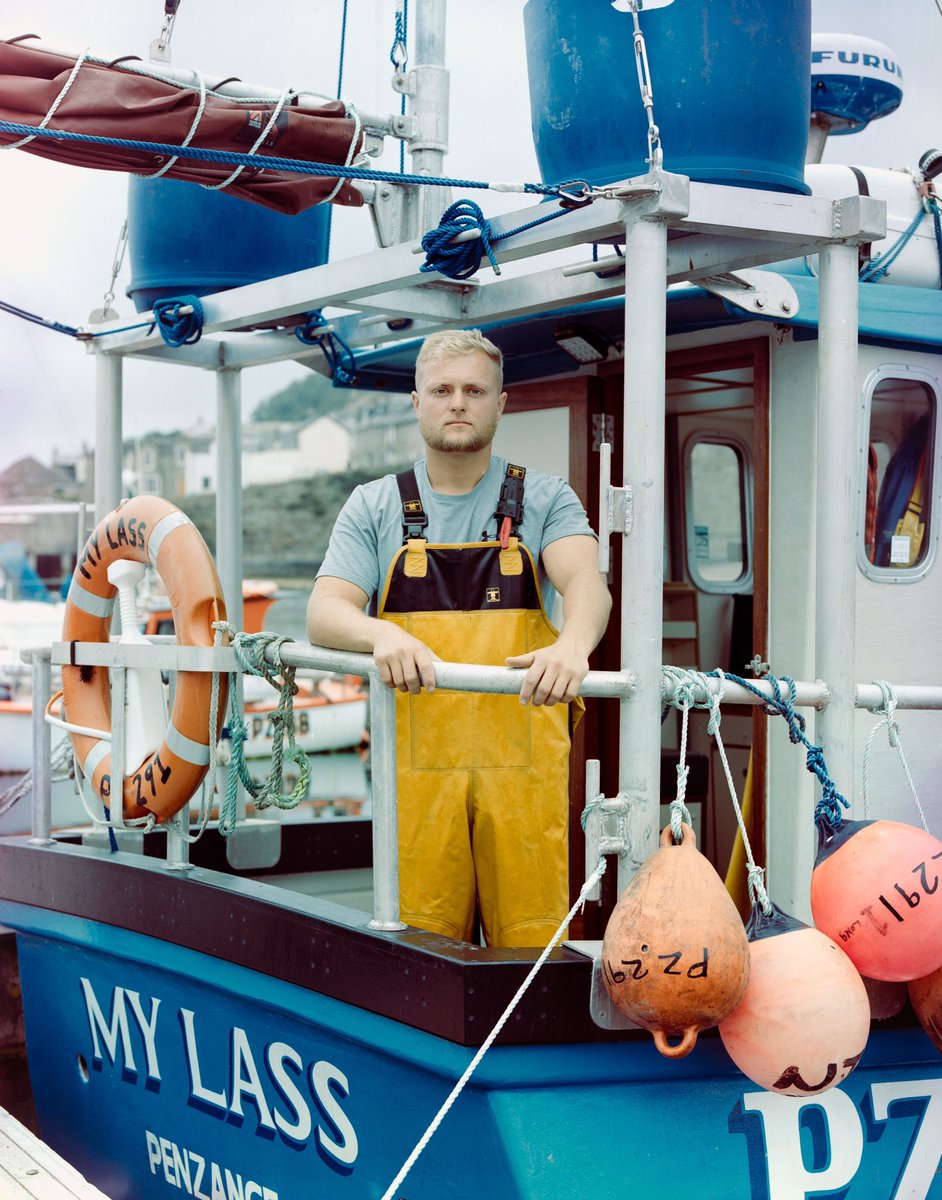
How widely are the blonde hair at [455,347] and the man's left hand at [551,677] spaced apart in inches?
35.6

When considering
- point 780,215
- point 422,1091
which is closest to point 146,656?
point 422,1091

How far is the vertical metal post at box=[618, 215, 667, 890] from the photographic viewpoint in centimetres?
303

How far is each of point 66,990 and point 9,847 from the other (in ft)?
1.73

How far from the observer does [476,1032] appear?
295cm

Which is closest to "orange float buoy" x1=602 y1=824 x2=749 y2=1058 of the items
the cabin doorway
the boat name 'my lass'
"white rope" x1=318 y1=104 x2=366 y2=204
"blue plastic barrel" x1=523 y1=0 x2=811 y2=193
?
the boat name 'my lass'

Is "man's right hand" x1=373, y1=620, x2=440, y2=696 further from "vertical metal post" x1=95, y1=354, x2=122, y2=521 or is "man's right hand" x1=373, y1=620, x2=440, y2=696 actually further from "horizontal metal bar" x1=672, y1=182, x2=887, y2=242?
"vertical metal post" x1=95, y1=354, x2=122, y2=521

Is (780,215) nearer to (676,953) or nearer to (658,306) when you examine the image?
(658,306)

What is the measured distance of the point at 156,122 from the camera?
A: 3.58 meters

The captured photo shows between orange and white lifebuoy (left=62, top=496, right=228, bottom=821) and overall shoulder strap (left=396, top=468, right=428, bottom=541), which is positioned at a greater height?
overall shoulder strap (left=396, top=468, right=428, bottom=541)

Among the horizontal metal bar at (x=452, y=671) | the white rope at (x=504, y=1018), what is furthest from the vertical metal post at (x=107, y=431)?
the white rope at (x=504, y=1018)

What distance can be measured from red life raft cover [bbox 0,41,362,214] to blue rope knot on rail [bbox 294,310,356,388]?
2.52ft

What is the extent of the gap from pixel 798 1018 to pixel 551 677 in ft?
2.73

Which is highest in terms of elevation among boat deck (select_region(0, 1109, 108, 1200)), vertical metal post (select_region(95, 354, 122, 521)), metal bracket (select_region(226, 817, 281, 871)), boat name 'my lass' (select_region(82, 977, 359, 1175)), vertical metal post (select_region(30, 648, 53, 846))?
vertical metal post (select_region(95, 354, 122, 521))

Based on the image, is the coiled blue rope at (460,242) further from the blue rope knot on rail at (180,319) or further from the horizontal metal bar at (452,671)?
the blue rope knot on rail at (180,319)
